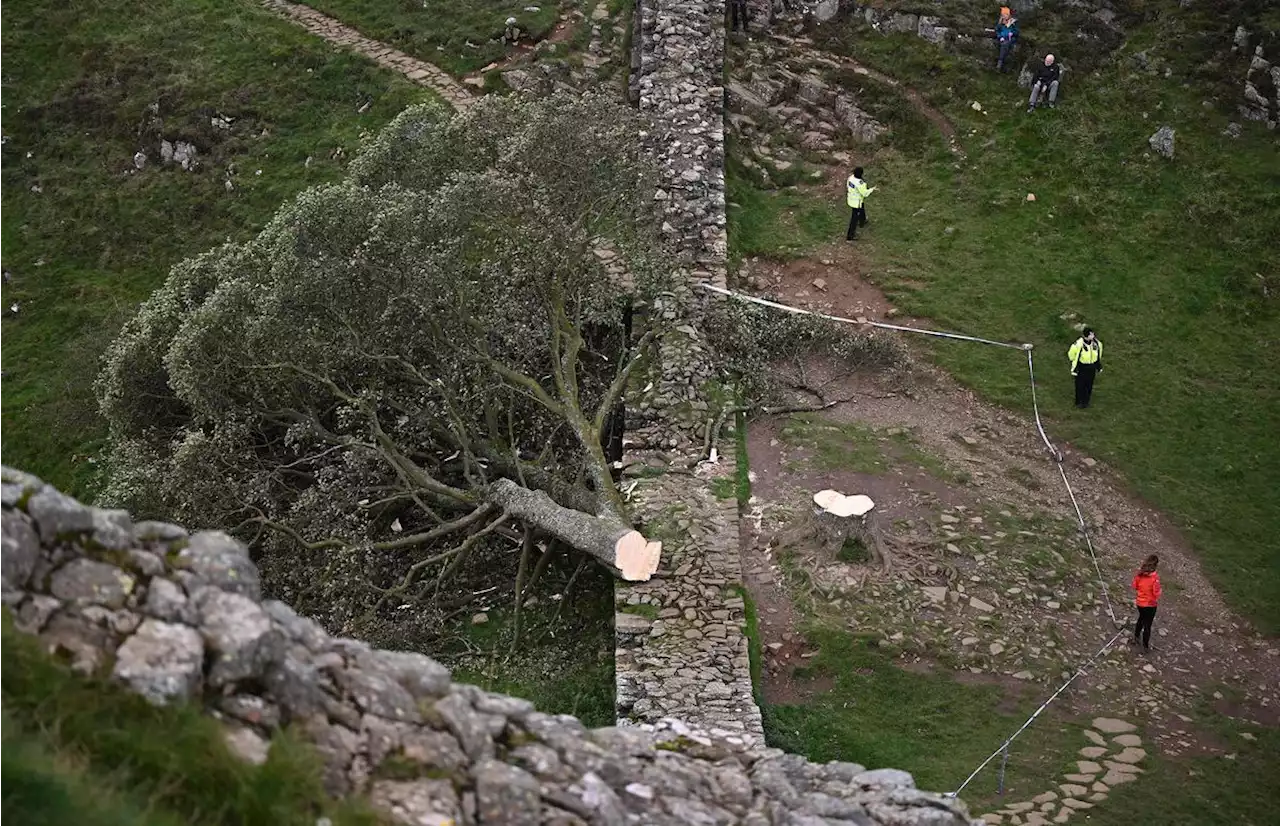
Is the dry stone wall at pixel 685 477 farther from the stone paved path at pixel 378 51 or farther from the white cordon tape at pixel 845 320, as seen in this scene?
the stone paved path at pixel 378 51

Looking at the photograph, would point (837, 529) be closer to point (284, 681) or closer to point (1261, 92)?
point (284, 681)

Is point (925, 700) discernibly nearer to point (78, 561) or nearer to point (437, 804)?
point (437, 804)

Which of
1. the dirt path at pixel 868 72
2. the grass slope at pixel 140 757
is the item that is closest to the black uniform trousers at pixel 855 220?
the dirt path at pixel 868 72

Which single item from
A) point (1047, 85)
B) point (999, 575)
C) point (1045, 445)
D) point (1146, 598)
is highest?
point (1047, 85)

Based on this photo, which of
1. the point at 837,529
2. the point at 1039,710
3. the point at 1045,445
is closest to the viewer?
the point at 1039,710

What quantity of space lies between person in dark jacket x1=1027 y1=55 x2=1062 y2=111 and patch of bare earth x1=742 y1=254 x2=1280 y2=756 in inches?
459

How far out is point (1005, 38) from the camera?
3684cm

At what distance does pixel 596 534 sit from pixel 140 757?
12.8 meters

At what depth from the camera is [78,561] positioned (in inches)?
420

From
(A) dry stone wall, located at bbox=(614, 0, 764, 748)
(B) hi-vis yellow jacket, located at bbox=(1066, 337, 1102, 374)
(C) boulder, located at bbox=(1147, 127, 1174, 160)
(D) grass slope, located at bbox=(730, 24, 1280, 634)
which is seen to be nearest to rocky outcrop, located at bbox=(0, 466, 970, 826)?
(A) dry stone wall, located at bbox=(614, 0, 764, 748)

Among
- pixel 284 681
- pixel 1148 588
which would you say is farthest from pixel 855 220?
pixel 284 681

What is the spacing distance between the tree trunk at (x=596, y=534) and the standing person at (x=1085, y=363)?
35.6 ft

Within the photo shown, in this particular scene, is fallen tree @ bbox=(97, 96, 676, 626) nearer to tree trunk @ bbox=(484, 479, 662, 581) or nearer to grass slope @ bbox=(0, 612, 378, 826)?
tree trunk @ bbox=(484, 479, 662, 581)

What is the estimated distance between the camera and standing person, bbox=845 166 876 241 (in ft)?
105
